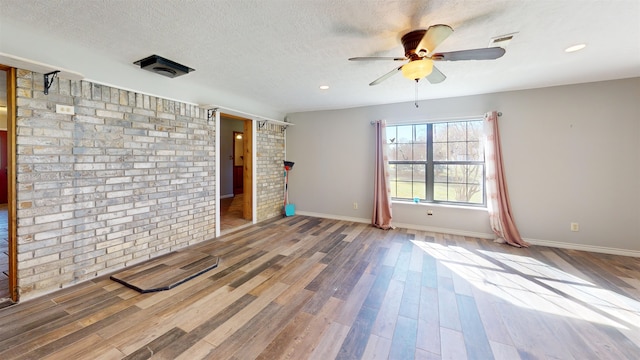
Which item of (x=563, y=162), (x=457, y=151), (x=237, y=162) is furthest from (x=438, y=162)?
(x=237, y=162)

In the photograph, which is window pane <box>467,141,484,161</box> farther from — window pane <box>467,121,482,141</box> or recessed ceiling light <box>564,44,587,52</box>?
recessed ceiling light <box>564,44,587,52</box>

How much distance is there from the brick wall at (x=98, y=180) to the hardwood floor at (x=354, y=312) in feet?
1.31

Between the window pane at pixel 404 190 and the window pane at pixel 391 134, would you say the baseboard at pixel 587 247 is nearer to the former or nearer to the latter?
the window pane at pixel 404 190

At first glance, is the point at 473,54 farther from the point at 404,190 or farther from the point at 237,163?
the point at 237,163

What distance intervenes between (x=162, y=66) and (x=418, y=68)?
2659 mm

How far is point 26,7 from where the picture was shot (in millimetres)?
1739

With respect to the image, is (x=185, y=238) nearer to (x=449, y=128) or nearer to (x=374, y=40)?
(x=374, y=40)

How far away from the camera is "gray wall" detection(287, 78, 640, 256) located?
3.18 meters

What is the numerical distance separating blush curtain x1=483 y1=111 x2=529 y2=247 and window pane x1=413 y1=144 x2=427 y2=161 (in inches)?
38.4

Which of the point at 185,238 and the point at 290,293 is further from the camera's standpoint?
the point at 185,238

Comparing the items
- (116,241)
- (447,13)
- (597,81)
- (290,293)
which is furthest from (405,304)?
(597,81)

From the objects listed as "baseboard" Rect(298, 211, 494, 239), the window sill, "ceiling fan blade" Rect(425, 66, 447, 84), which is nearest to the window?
the window sill

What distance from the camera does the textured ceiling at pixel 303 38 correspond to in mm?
1745

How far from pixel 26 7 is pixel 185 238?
2692 mm
